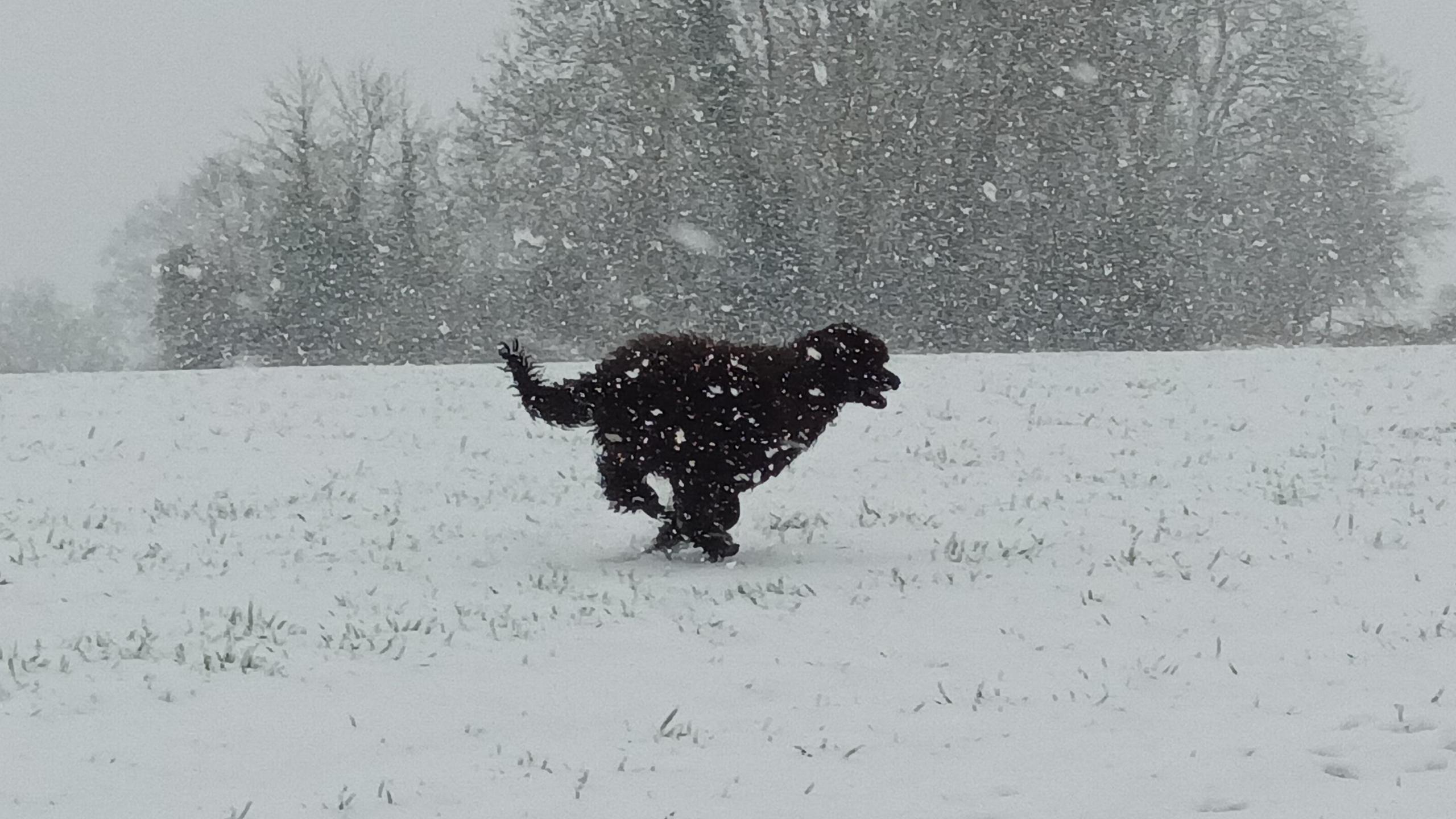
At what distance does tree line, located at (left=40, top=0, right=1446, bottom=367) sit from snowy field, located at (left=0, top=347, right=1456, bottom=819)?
1819 cm

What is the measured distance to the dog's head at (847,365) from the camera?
849 cm

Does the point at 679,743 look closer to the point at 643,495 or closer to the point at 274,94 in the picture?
the point at 643,495

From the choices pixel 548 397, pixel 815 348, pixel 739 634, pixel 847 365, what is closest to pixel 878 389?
pixel 847 365

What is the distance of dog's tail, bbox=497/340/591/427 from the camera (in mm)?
8352

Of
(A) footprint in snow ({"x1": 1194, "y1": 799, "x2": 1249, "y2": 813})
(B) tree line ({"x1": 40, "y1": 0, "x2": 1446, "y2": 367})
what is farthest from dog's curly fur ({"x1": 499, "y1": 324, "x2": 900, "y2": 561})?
(B) tree line ({"x1": 40, "y1": 0, "x2": 1446, "y2": 367})

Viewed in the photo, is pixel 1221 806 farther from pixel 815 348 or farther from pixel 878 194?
pixel 878 194

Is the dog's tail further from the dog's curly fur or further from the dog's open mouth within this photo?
the dog's open mouth

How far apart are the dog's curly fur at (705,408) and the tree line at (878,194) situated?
22519 mm

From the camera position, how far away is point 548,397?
8.37 metres

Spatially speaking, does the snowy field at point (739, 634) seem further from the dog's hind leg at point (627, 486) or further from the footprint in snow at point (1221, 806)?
the dog's hind leg at point (627, 486)

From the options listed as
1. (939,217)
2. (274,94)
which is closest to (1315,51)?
(939,217)

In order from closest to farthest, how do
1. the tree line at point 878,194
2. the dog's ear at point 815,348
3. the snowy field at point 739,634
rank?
the snowy field at point 739,634 < the dog's ear at point 815,348 < the tree line at point 878,194

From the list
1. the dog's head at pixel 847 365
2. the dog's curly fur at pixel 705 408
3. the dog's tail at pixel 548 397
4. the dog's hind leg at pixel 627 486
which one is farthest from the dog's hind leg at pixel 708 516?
the dog's head at pixel 847 365

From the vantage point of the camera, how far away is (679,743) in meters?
5.27
